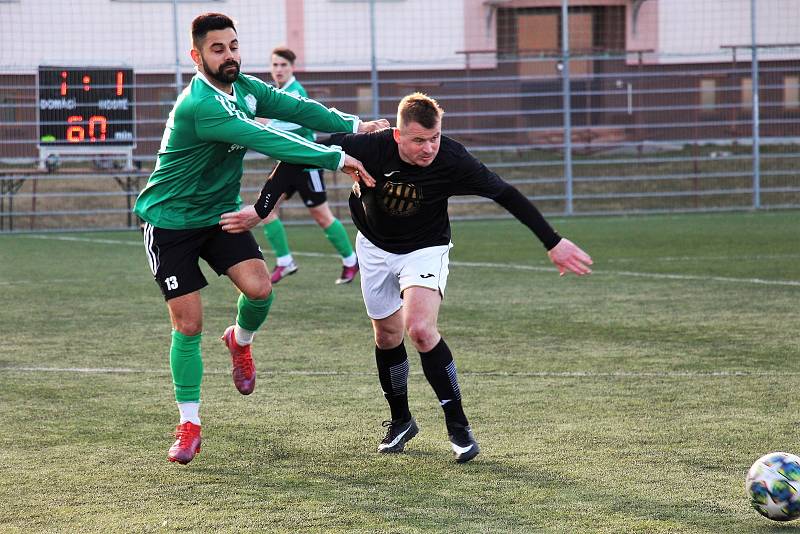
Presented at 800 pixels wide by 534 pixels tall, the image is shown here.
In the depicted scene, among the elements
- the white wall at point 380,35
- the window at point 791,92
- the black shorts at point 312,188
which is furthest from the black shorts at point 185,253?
the window at point 791,92

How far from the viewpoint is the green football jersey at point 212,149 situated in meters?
5.28

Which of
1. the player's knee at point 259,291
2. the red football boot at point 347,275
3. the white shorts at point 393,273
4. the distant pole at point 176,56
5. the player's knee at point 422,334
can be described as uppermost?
the distant pole at point 176,56

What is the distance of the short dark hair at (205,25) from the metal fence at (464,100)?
45.3 feet

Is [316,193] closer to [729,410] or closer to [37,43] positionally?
[729,410]

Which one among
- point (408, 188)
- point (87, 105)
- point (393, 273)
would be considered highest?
point (87, 105)

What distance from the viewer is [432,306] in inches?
215

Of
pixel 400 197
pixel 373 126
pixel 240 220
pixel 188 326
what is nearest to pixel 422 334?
pixel 400 197

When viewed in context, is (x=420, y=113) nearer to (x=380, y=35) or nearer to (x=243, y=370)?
(x=243, y=370)

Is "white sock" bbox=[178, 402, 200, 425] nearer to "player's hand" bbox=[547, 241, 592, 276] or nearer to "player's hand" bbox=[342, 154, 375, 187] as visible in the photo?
"player's hand" bbox=[342, 154, 375, 187]

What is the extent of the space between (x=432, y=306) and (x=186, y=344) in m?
1.12

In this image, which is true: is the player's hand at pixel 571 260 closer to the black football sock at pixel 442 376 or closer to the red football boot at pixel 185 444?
the black football sock at pixel 442 376

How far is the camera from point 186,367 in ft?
18.2

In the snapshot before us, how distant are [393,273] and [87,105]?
14415 millimetres

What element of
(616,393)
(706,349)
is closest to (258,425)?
(616,393)
